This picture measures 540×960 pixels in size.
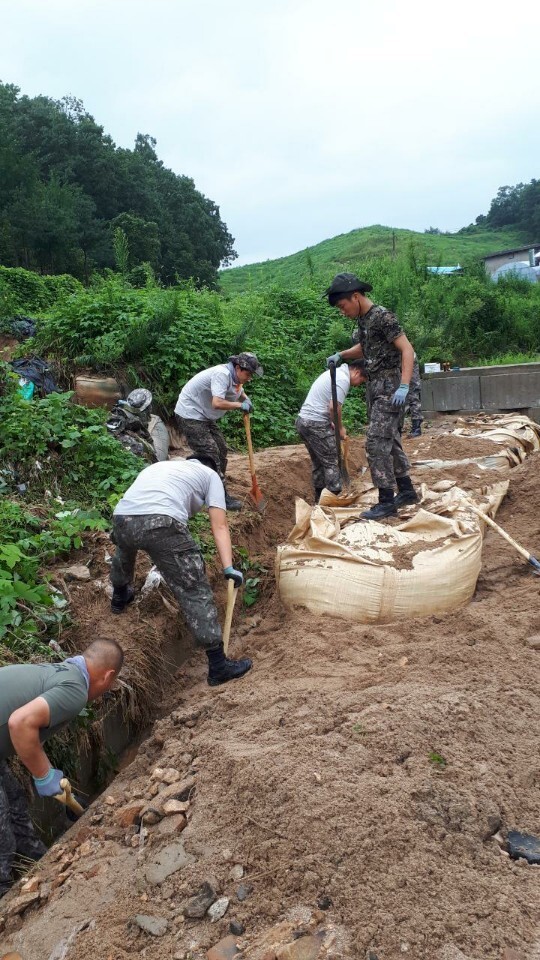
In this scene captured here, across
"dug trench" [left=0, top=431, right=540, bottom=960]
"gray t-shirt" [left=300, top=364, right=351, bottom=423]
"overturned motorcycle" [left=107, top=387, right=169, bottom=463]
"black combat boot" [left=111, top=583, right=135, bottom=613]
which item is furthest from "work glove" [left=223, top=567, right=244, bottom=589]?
"overturned motorcycle" [left=107, top=387, right=169, bottom=463]

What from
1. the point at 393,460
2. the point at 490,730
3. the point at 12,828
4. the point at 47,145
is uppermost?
the point at 47,145

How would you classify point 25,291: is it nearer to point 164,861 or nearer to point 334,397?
point 334,397

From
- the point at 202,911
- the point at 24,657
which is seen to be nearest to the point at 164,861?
the point at 202,911

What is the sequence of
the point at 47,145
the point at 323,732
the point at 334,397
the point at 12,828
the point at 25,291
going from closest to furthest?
the point at 323,732 < the point at 12,828 < the point at 334,397 < the point at 25,291 < the point at 47,145

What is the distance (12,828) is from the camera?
271 centimetres

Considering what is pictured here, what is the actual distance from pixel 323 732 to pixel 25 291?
641 inches

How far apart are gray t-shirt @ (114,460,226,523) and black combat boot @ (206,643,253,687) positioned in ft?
2.25

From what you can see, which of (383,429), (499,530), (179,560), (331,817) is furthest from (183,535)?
(499,530)

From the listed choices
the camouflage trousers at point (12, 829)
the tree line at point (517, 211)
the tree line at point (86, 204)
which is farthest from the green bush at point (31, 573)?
the tree line at point (517, 211)

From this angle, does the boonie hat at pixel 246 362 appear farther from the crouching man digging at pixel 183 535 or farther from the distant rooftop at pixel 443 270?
the distant rooftop at pixel 443 270

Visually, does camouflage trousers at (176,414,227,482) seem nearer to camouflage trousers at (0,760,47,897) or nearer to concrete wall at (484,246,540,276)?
camouflage trousers at (0,760,47,897)

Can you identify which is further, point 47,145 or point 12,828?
point 47,145

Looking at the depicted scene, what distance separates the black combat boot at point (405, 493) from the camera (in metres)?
4.59

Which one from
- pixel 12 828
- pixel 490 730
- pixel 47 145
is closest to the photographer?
pixel 490 730
